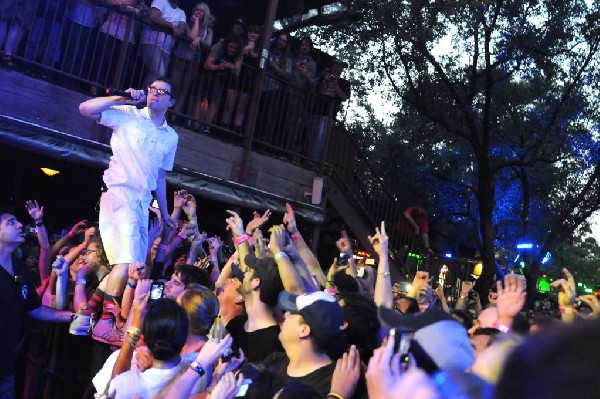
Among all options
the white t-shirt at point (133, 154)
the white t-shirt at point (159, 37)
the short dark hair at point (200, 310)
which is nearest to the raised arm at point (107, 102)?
the white t-shirt at point (133, 154)

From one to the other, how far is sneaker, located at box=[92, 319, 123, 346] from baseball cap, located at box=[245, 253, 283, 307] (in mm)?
1057

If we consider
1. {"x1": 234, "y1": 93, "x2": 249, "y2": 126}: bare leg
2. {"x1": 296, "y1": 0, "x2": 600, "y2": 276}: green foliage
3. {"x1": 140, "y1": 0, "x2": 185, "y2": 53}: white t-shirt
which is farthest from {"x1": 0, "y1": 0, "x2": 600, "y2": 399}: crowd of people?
{"x1": 296, "y1": 0, "x2": 600, "y2": 276}: green foliage

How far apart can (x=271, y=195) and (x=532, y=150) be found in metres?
11.4

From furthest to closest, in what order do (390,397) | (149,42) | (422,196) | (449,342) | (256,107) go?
(422,196), (256,107), (149,42), (449,342), (390,397)

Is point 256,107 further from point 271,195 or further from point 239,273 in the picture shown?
point 239,273

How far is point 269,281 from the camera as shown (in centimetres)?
455

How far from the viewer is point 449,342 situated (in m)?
2.20

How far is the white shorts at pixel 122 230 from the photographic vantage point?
5.21m

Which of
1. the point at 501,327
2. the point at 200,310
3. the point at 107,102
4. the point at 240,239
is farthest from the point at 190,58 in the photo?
the point at 501,327

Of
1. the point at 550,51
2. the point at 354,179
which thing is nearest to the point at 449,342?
the point at 354,179

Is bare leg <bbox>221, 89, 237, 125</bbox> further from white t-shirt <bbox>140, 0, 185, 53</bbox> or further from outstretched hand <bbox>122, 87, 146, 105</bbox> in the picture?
outstretched hand <bbox>122, 87, 146, 105</bbox>

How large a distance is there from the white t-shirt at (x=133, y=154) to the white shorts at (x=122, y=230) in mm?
70

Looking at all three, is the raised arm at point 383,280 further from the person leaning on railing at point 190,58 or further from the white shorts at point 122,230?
the person leaning on railing at point 190,58

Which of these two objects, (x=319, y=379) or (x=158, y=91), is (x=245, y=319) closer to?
(x=319, y=379)
